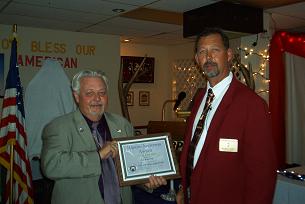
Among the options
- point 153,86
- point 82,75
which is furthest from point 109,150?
point 153,86

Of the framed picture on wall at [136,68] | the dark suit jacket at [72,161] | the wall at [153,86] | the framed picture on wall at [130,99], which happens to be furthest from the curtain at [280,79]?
the dark suit jacket at [72,161]

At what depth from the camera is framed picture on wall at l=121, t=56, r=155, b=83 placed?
663 cm

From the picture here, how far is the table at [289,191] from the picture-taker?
2.66 meters

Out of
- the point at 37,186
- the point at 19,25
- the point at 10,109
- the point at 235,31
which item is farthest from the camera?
the point at 19,25

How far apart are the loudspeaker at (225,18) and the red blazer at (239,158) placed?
6.99ft

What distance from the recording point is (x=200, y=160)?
171 centimetres

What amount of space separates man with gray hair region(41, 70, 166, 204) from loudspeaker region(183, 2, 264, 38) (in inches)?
87.2

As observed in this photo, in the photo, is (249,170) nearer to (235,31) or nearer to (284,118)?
(235,31)

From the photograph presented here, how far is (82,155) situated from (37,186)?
2.17 meters

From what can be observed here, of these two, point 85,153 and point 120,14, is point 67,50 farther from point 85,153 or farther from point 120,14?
point 85,153

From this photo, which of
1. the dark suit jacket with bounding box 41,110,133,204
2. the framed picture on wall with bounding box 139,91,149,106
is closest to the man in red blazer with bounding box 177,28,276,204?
the dark suit jacket with bounding box 41,110,133,204

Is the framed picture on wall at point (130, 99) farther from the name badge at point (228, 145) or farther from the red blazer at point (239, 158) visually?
the name badge at point (228, 145)

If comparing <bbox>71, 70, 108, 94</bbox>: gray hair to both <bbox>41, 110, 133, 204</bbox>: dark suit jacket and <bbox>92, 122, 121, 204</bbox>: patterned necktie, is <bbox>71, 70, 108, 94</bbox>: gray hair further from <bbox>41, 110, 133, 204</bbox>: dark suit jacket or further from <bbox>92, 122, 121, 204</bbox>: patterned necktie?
Answer: <bbox>92, 122, 121, 204</bbox>: patterned necktie

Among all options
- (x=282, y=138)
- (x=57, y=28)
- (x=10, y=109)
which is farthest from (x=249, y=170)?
(x=57, y=28)
